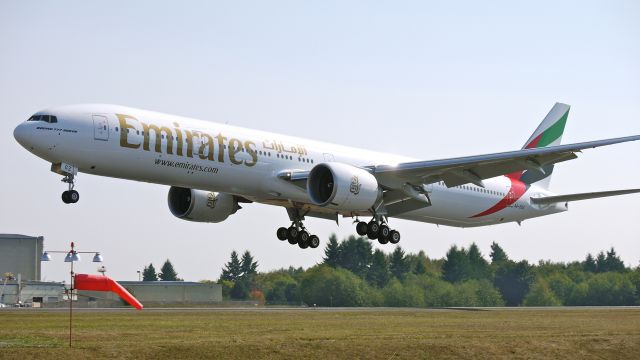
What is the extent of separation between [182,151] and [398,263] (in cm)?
5826

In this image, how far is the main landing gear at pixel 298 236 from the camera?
48375mm

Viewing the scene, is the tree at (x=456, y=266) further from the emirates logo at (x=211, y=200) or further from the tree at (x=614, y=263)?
the emirates logo at (x=211, y=200)

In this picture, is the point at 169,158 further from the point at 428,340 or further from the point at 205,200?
the point at 428,340

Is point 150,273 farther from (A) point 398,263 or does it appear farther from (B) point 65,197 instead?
(B) point 65,197

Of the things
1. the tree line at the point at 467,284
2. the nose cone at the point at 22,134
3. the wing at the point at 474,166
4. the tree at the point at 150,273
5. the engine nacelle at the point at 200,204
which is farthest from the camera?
the tree at the point at 150,273

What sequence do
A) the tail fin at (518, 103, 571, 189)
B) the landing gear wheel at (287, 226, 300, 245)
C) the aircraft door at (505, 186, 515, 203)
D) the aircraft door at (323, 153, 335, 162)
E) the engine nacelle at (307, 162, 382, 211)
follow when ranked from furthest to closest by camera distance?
the tail fin at (518, 103, 571, 189)
the aircraft door at (505, 186, 515, 203)
the landing gear wheel at (287, 226, 300, 245)
the aircraft door at (323, 153, 335, 162)
the engine nacelle at (307, 162, 382, 211)

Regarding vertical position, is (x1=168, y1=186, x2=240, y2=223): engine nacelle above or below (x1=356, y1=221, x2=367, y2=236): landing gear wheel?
above

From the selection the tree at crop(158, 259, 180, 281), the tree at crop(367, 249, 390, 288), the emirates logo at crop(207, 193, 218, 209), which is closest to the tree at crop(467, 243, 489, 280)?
the tree at crop(367, 249, 390, 288)

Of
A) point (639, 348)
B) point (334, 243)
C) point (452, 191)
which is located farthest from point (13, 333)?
point (334, 243)

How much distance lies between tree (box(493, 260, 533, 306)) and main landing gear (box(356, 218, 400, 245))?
32324mm

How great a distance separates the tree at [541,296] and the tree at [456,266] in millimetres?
5212

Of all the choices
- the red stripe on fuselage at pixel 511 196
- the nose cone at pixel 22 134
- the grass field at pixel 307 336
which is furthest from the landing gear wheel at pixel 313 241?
the nose cone at pixel 22 134

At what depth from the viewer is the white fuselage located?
121 feet

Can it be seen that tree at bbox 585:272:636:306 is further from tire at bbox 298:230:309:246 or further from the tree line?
tire at bbox 298:230:309:246
